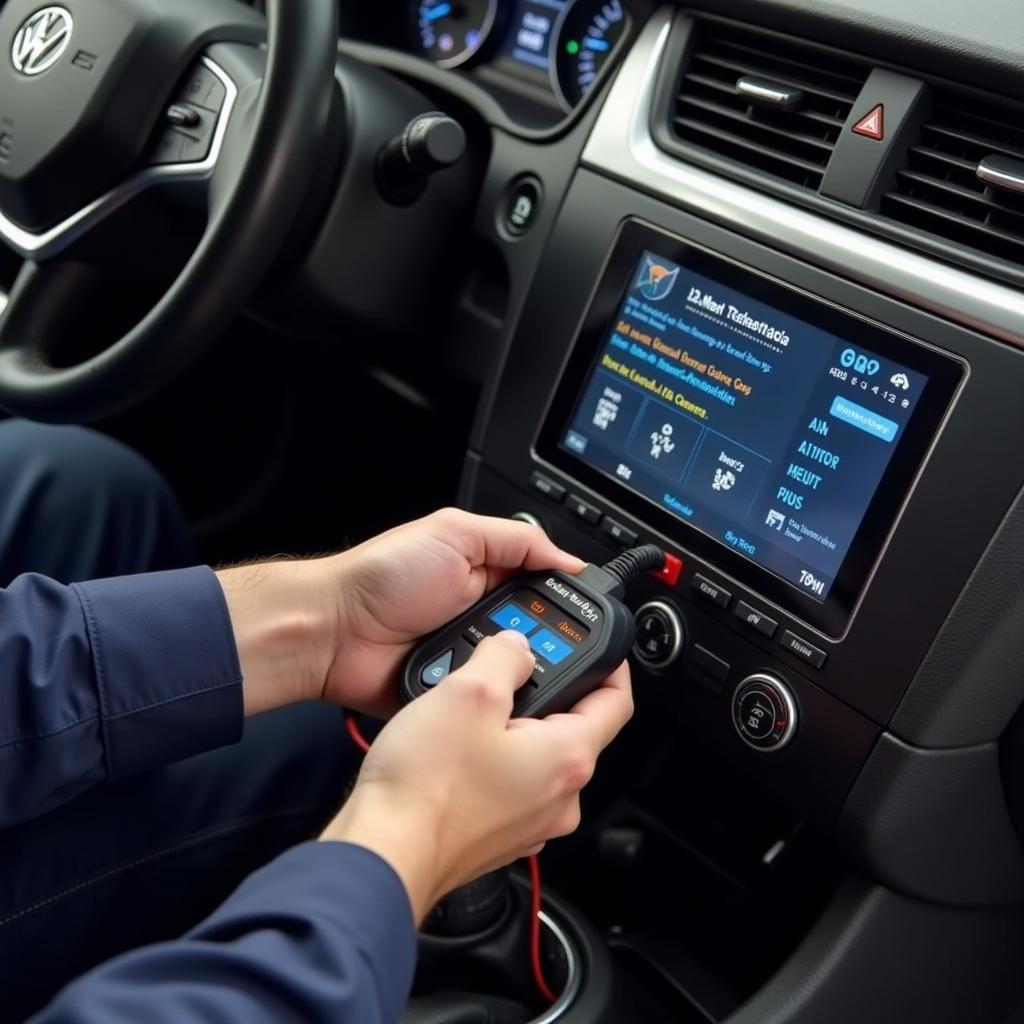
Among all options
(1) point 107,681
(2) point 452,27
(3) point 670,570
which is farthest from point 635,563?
(2) point 452,27

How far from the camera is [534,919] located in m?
1.01

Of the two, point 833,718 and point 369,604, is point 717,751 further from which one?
point 369,604

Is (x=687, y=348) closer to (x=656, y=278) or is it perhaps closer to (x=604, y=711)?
(x=656, y=278)

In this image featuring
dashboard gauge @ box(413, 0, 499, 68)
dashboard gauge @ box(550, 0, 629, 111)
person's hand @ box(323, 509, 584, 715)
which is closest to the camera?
person's hand @ box(323, 509, 584, 715)

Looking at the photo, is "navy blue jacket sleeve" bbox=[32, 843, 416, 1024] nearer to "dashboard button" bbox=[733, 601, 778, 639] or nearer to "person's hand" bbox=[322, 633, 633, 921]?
"person's hand" bbox=[322, 633, 633, 921]

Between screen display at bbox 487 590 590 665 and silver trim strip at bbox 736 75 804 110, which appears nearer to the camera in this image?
screen display at bbox 487 590 590 665

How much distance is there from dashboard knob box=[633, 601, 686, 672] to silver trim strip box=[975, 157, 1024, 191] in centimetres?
36

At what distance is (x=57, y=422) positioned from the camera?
109cm

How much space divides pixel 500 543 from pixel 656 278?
0.83 ft

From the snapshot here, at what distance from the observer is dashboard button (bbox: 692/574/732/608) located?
3.15 feet

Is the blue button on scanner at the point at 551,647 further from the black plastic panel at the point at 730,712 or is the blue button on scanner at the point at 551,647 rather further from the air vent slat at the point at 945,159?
the air vent slat at the point at 945,159

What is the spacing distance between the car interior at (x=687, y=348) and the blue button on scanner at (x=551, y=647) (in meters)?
0.17

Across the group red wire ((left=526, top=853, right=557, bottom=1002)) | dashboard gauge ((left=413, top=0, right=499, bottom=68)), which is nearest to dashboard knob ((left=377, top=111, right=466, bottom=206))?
dashboard gauge ((left=413, top=0, right=499, bottom=68))

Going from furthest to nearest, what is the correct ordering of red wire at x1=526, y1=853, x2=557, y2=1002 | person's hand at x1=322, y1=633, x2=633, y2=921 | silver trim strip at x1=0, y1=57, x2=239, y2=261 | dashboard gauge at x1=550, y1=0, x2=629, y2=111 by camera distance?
dashboard gauge at x1=550, y1=0, x2=629, y2=111 → silver trim strip at x1=0, y1=57, x2=239, y2=261 → red wire at x1=526, y1=853, x2=557, y2=1002 → person's hand at x1=322, y1=633, x2=633, y2=921
